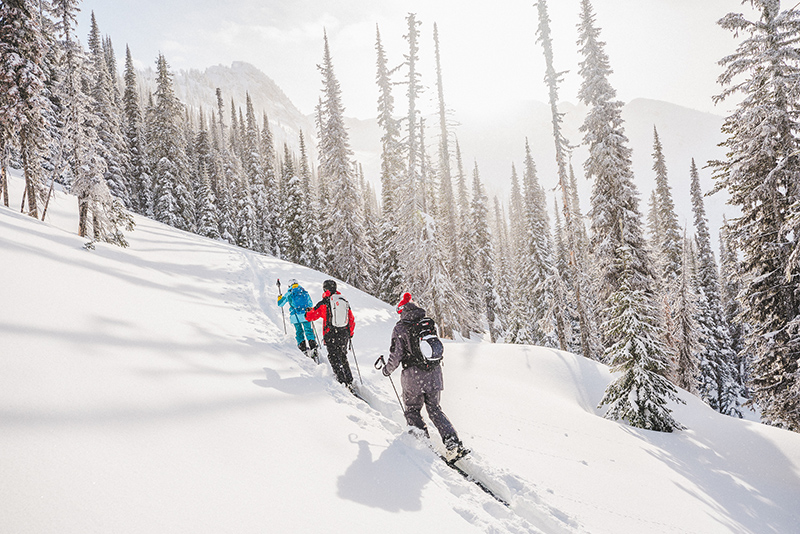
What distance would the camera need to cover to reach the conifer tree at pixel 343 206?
92.0 feet

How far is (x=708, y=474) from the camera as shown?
7.93 meters

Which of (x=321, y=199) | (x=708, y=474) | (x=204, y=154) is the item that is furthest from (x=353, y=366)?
(x=204, y=154)

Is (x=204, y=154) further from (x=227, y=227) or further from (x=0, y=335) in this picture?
(x=0, y=335)

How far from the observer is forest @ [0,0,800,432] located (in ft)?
36.0

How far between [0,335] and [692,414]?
16250 millimetres

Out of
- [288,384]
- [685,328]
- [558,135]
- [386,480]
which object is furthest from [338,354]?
[685,328]

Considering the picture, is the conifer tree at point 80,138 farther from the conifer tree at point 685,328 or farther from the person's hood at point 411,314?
the conifer tree at point 685,328

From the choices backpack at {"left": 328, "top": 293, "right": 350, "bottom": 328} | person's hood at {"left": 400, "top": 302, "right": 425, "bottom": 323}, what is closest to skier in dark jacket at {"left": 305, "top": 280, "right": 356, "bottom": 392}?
backpack at {"left": 328, "top": 293, "right": 350, "bottom": 328}

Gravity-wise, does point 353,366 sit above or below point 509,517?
above

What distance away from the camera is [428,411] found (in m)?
5.72

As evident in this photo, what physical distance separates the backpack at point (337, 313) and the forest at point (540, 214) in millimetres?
8184

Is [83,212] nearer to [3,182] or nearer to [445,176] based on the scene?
[3,182]

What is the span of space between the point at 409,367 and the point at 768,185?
1254 cm

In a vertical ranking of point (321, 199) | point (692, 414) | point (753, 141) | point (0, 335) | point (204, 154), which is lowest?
point (692, 414)
